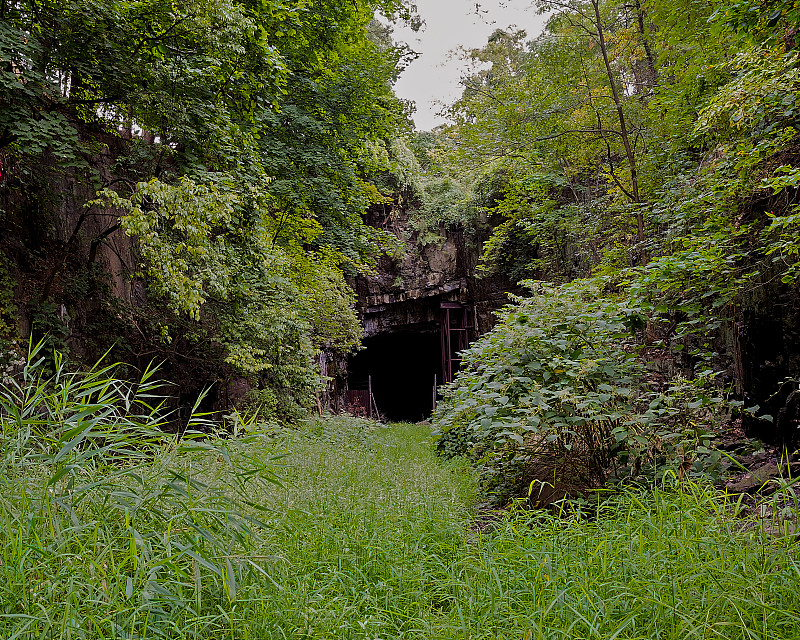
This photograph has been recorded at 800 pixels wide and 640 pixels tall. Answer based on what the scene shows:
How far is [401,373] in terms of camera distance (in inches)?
1002

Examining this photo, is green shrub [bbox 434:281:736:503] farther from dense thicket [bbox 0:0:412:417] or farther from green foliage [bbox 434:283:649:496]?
dense thicket [bbox 0:0:412:417]

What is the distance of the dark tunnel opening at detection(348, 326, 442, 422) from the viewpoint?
2372 centimetres

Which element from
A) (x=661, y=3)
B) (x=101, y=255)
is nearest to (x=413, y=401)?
(x=101, y=255)

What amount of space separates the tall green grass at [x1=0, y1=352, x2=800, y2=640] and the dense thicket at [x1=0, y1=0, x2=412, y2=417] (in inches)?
127

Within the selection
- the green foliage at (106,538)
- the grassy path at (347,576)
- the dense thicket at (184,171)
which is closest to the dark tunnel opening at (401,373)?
the dense thicket at (184,171)

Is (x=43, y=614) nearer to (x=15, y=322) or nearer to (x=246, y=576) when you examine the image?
(x=246, y=576)

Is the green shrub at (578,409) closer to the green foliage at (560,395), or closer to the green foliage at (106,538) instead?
the green foliage at (560,395)

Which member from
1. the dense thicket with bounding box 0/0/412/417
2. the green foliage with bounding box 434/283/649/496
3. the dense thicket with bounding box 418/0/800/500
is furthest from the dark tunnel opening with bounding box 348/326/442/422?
the green foliage with bounding box 434/283/649/496

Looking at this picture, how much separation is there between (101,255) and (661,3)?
802 centimetres

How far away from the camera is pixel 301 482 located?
3764 millimetres

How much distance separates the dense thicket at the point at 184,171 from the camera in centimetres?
488

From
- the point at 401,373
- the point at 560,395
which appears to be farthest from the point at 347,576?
the point at 401,373

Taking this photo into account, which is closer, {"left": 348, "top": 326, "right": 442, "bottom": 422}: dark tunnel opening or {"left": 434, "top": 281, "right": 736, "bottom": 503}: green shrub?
{"left": 434, "top": 281, "right": 736, "bottom": 503}: green shrub

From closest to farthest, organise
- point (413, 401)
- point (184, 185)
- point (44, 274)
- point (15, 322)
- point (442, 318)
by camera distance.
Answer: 1. point (184, 185)
2. point (15, 322)
3. point (44, 274)
4. point (442, 318)
5. point (413, 401)
